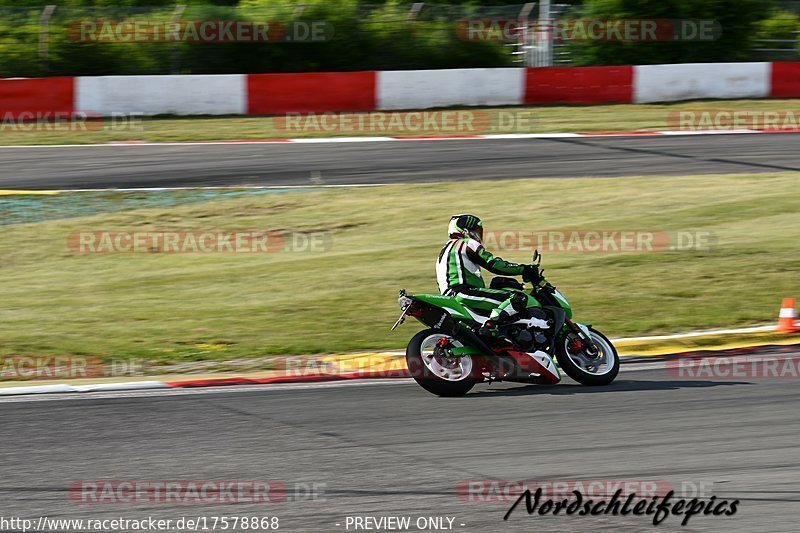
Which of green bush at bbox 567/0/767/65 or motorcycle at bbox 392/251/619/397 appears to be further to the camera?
green bush at bbox 567/0/767/65

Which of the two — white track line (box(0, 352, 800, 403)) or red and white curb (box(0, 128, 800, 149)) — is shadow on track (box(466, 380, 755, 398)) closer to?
white track line (box(0, 352, 800, 403))

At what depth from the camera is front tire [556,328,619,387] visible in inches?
380

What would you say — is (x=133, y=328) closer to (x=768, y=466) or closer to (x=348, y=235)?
(x=348, y=235)

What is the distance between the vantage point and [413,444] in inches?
319

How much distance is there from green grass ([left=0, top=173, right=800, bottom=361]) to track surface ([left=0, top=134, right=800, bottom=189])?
855 millimetres

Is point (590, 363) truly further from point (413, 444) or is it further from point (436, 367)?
point (413, 444)

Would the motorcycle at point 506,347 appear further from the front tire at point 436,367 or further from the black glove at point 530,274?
the black glove at point 530,274

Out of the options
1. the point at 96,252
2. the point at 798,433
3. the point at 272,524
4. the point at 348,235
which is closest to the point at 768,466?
the point at 798,433

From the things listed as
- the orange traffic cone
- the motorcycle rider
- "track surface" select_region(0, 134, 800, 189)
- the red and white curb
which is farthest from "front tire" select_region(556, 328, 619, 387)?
the red and white curb

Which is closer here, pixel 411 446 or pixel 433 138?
pixel 411 446

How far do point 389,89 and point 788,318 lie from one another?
1501cm

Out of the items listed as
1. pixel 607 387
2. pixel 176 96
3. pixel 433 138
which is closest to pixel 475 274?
pixel 607 387

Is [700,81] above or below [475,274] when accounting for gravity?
above

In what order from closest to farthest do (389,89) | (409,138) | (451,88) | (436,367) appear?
(436,367)
(409,138)
(389,89)
(451,88)
